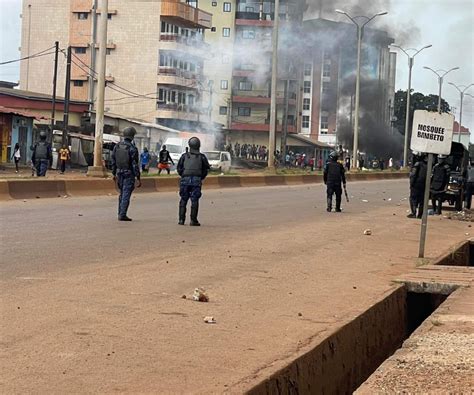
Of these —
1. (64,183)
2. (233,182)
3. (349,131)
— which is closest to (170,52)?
(349,131)

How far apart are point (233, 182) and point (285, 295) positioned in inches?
1119

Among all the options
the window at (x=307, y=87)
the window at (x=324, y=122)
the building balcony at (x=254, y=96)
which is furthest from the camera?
the window at (x=307, y=87)

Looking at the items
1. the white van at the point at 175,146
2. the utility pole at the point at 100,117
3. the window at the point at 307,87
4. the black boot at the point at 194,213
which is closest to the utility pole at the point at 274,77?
the white van at the point at 175,146

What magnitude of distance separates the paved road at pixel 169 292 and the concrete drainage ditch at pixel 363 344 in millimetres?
131

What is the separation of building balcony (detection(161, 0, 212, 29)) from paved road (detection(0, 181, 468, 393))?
197 feet

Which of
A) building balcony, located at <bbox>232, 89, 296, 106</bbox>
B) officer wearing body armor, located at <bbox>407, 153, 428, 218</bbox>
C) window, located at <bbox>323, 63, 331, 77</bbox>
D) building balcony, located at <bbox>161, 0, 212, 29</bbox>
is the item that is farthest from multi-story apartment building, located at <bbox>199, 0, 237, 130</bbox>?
officer wearing body armor, located at <bbox>407, 153, 428, 218</bbox>

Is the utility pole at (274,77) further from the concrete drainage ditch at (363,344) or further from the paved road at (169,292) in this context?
the concrete drainage ditch at (363,344)

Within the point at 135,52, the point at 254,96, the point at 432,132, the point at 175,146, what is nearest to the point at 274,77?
the point at 175,146

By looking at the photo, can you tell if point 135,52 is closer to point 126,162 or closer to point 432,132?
point 126,162

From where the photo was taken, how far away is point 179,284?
31.1ft

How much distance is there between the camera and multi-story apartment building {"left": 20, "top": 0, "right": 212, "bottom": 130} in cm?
7894

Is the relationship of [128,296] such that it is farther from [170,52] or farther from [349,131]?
[349,131]

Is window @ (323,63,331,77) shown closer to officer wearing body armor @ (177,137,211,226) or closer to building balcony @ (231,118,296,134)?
building balcony @ (231,118,296,134)

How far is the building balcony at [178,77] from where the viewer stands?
8000 centimetres
